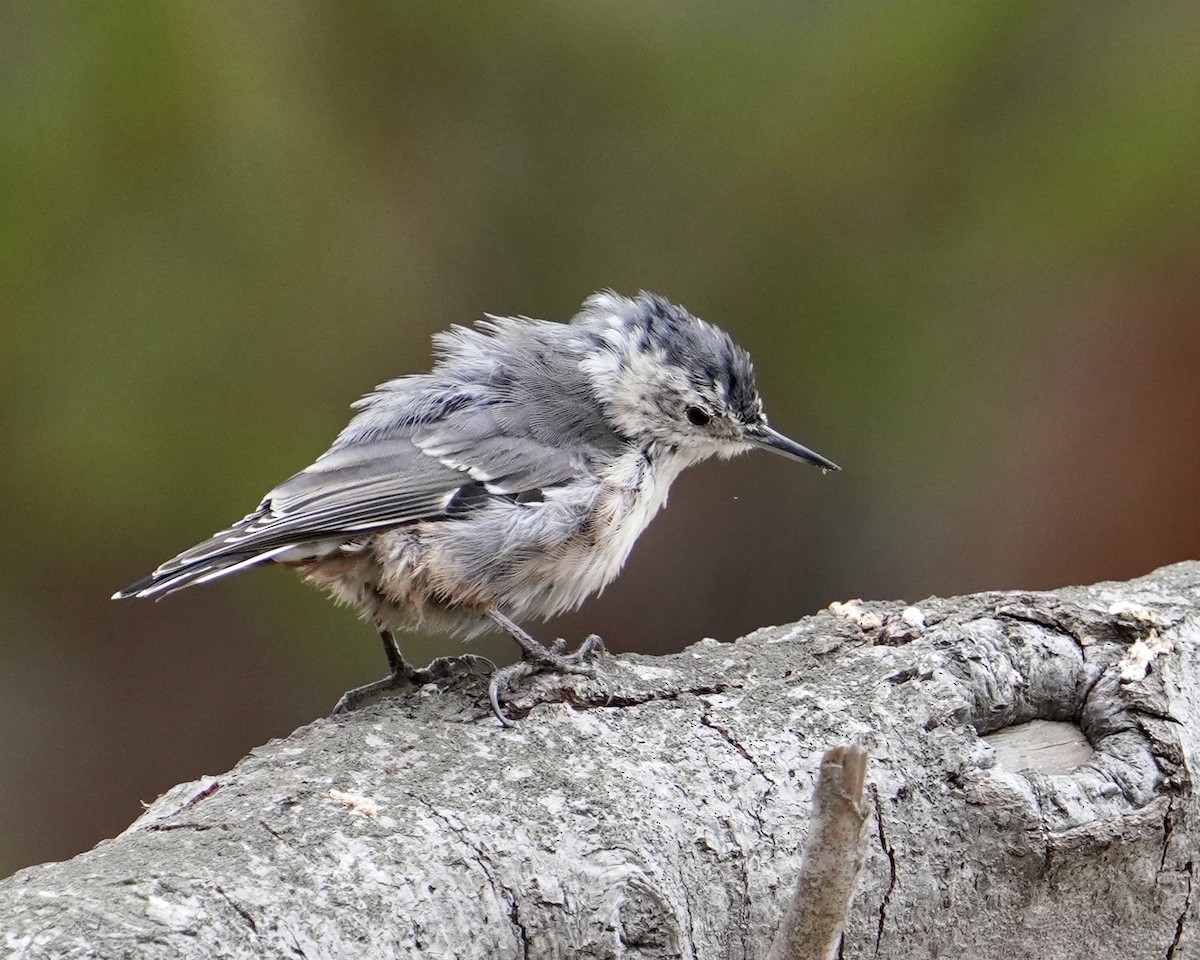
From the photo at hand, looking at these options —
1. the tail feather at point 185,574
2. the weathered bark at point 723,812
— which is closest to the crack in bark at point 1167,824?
the weathered bark at point 723,812

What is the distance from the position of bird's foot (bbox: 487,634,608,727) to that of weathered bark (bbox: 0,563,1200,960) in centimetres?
3

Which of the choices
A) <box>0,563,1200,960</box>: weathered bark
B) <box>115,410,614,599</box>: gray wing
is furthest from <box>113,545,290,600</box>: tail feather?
<box>0,563,1200,960</box>: weathered bark

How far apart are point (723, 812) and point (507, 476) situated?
2.28 feet

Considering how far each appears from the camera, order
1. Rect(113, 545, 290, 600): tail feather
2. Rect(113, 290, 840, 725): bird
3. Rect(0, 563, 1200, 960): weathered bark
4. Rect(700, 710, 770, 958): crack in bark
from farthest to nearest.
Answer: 1. Rect(113, 290, 840, 725): bird
2. Rect(113, 545, 290, 600): tail feather
3. Rect(700, 710, 770, 958): crack in bark
4. Rect(0, 563, 1200, 960): weathered bark

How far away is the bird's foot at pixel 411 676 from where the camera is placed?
1627 millimetres

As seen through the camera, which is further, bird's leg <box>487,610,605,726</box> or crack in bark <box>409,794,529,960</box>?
bird's leg <box>487,610,605,726</box>

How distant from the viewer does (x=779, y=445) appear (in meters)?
2.17

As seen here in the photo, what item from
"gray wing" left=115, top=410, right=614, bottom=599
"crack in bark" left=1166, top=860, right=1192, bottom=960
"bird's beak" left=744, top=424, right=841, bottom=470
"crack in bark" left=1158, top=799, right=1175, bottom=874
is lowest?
"crack in bark" left=1166, top=860, right=1192, bottom=960

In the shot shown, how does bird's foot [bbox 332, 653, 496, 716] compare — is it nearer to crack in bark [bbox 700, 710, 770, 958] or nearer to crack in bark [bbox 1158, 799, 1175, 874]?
crack in bark [bbox 700, 710, 770, 958]

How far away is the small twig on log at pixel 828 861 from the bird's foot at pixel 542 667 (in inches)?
16.8

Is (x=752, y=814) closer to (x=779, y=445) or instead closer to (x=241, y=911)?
(x=241, y=911)

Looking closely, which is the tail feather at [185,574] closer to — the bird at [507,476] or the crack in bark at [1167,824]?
the bird at [507,476]

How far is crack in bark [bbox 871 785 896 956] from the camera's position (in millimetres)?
1347

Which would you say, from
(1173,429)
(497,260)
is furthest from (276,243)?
(1173,429)
